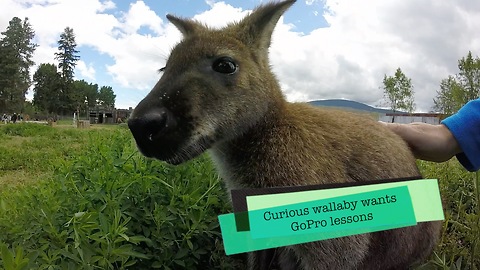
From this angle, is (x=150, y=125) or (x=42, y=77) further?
(x=42, y=77)

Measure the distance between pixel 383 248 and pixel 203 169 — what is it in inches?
50.0

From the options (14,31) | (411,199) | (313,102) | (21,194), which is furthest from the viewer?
(14,31)

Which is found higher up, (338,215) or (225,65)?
(225,65)

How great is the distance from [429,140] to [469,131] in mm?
287

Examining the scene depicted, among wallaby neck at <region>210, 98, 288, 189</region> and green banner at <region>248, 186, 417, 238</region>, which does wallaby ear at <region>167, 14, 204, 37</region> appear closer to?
wallaby neck at <region>210, 98, 288, 189</region>

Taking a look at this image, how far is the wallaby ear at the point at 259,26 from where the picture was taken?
1.79 meters

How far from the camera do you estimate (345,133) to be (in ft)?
5.96

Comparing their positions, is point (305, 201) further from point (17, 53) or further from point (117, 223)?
point (17, 53)

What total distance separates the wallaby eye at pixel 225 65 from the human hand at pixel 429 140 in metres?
1.03

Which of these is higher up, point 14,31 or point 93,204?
point 14,31

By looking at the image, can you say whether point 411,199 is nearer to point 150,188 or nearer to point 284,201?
point 284,201

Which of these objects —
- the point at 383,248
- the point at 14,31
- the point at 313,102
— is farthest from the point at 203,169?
the point at 14,31

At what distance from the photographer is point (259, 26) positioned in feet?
6.11

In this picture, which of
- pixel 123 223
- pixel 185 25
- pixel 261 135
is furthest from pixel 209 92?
pixel 185 25
